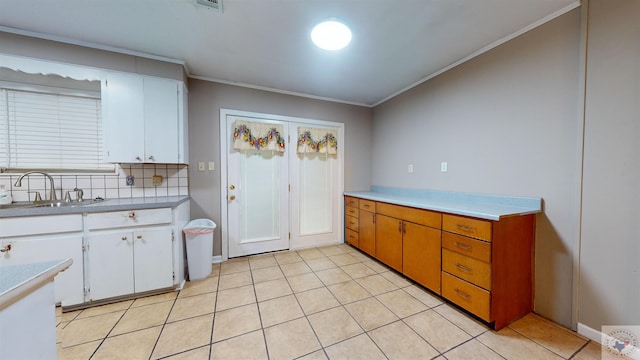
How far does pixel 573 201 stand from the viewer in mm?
1591

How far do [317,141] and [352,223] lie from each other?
4.40ft

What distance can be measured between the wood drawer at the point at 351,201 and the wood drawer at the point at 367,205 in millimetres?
128

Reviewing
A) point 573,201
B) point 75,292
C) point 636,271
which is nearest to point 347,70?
point 573,201

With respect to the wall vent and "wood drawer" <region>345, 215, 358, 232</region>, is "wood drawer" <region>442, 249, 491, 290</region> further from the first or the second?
the wall vent

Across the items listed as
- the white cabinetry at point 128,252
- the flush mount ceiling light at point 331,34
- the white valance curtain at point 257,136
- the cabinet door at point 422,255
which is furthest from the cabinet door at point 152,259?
the cabinet door at point 422,255

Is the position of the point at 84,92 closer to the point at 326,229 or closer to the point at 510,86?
the point at 326,229

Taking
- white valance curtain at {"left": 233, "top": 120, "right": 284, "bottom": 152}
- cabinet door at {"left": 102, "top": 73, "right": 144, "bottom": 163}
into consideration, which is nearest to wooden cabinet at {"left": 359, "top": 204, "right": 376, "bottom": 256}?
white valance curtain at {"left": 233, "top": 120, "right": 284, "bottom": 152}

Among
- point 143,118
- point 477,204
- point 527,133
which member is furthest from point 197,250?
point 527,133

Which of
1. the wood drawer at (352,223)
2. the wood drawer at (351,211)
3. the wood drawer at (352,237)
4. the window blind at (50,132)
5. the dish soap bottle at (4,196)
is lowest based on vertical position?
the wood drawer at (352,237)

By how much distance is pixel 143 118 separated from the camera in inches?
86.4

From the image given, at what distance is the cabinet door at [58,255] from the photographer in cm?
165

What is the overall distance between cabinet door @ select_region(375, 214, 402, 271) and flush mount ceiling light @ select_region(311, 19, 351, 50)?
71.6 inches

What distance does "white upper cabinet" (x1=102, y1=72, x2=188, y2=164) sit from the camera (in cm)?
212

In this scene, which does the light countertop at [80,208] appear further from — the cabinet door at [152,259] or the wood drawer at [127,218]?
the cabinet door at [152,259]
